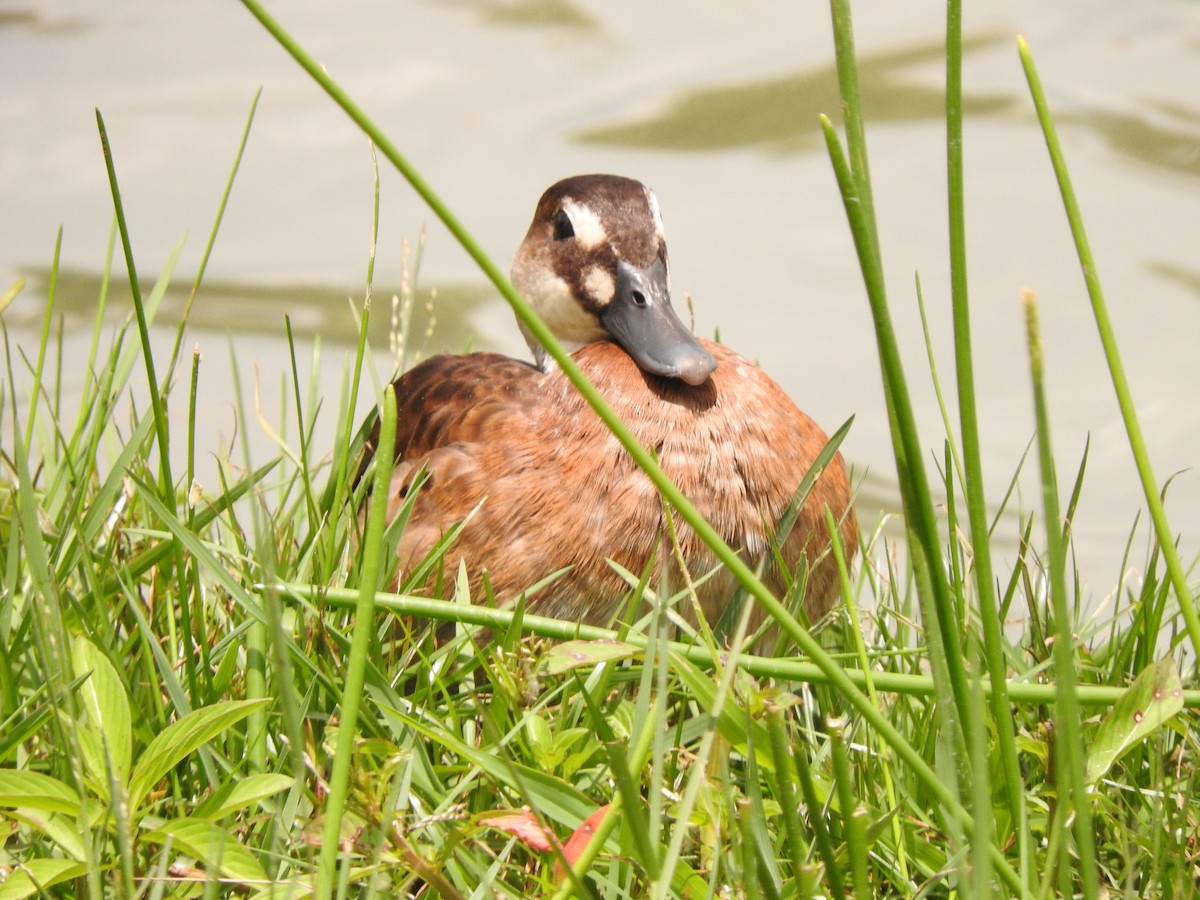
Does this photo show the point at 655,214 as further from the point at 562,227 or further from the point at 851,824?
the point at 851,824

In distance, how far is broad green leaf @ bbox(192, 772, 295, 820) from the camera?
1042 millimetres

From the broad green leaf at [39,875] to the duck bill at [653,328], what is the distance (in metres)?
0.95

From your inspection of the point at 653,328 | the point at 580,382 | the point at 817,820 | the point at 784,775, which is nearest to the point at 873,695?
the point at 817,820

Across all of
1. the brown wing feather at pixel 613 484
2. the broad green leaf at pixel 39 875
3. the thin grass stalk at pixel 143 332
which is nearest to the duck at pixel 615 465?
the brown wing feather at pixel 613 484

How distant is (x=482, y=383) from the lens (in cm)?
199

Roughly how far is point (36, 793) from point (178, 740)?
105mm

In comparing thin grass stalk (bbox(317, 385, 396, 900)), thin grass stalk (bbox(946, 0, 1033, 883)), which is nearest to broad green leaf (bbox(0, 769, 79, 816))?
thin grass stalk (bbox(317, 385, 396, 900))

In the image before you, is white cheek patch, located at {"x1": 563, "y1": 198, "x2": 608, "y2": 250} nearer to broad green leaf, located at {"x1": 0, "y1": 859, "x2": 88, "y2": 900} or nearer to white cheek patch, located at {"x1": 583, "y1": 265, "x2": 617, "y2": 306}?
white cheek patch, located at {"x1": 583, "y1": 265, "x2": 617, "y2": 306}

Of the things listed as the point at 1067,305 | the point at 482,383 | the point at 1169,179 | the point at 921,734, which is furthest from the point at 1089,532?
the point at 921,734

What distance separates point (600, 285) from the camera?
1.99m

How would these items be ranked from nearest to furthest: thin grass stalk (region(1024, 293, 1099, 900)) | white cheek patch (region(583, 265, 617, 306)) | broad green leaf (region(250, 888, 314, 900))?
thin grass stalk (region(1024, 293, 1099, 900)) < broad green leaf (region(250, 888, 314, 900)) < white cheek patch (region(583, 265, 617, 306))

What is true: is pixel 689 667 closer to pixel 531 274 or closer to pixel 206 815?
pixel 206 815

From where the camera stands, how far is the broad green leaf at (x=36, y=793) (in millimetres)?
1004

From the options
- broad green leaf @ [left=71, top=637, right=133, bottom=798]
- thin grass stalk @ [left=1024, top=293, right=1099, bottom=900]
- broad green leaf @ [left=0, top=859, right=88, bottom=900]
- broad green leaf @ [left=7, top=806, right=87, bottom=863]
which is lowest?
broad green leaf @ [left=0, top=859, right=88, bottom=900]
